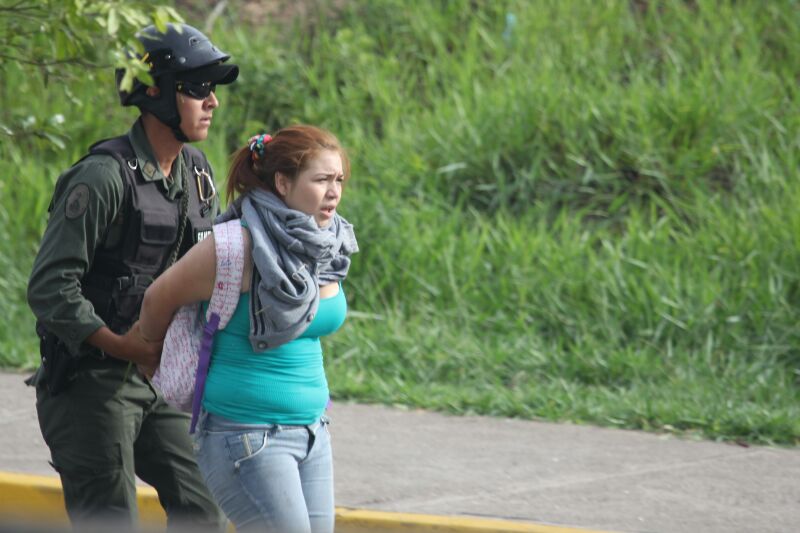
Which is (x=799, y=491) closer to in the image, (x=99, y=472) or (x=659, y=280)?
(x=659, y=280)

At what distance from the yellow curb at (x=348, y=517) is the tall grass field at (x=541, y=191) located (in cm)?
145

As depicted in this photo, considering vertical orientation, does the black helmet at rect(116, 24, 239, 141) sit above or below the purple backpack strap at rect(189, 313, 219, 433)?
above

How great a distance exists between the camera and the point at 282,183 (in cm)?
351

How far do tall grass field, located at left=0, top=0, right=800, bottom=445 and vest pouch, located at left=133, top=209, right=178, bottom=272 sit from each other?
136cm

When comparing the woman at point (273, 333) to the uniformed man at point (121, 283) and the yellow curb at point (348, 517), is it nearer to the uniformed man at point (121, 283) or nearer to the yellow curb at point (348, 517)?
the uniformed man at point (121, 283)

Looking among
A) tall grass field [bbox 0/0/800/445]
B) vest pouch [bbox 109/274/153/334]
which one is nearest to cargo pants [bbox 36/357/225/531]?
vest pouch [bbox 109/274/153/334]

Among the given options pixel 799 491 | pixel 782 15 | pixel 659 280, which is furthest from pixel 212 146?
pixel 799 491

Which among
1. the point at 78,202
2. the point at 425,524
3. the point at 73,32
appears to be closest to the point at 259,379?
the point at 78,202

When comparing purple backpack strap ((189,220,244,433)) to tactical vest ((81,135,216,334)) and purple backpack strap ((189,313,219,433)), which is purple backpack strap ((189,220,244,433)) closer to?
purple backpack strap ((189,313,219,433))

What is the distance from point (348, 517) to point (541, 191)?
13.1 feet

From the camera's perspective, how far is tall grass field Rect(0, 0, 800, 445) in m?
7.04

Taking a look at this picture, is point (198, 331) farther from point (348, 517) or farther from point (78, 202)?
point (348, 517)

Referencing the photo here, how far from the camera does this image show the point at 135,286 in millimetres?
3797

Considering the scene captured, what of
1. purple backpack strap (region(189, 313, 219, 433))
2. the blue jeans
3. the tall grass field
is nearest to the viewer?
the blue jeans
